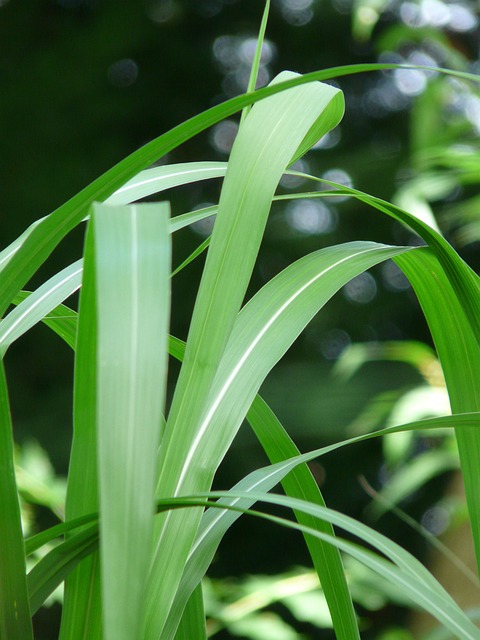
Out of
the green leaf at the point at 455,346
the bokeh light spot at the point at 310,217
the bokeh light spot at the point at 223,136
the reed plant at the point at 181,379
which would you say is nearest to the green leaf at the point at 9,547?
the reed plant at the point at 181,379

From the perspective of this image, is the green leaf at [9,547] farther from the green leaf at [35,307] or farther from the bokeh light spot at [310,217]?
the bokeh light spot at [310,217]

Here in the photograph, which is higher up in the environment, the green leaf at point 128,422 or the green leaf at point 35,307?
the green leaf at point 35,307

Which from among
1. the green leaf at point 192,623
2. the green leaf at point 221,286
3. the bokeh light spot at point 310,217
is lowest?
the green leaf at point 192,623

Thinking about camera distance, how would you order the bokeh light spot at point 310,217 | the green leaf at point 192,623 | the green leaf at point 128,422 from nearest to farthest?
the green leaf at point 128,422
the green leaf at point 192,623
the bokeh light spot at point 310,217

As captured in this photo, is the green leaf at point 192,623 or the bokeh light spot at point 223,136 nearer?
the green leaf at point 192,623

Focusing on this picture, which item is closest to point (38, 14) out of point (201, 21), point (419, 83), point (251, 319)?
point (201, 21)

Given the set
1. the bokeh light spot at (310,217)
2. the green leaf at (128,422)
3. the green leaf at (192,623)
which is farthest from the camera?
the bokeh light spot at (310,217)

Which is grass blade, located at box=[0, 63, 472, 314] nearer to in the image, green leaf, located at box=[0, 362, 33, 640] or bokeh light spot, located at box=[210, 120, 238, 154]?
green leaf, located at box=[0, 362, 33, 640]

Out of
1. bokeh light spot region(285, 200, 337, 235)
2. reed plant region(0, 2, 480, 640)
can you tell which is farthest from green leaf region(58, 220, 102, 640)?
bokeh light spot region(285, 200, 337, 235)
